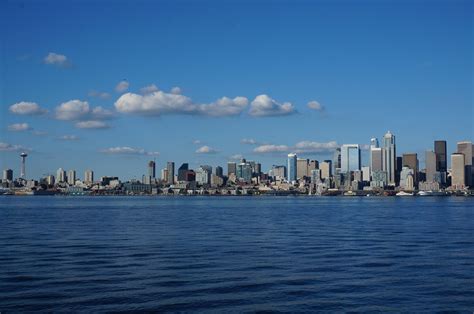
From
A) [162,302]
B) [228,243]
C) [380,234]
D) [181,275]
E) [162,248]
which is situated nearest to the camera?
[162,302]

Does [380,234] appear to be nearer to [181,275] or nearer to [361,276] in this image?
[361,276]

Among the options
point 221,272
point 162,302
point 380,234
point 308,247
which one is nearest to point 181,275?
point 221,272

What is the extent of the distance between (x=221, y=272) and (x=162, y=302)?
7699 millimetres

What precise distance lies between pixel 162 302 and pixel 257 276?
24.7 ft

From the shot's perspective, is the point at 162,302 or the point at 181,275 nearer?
the point at 162,302

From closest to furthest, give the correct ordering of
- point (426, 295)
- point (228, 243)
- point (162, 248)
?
point (426, 295), point (162, 248), point (228, 243)

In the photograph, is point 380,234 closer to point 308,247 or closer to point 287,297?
point 308,247

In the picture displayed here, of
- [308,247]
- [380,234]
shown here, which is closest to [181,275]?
[308,247]

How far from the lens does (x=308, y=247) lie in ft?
148

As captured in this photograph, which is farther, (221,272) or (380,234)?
(380,234)

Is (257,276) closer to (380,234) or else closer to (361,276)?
(361,276)

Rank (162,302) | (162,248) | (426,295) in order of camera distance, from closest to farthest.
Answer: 1. (162,302)
2. (426,295)
3. (162,248)

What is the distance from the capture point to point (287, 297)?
1026 inches

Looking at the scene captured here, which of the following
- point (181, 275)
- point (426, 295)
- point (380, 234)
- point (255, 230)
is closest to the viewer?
point (426, 295)
